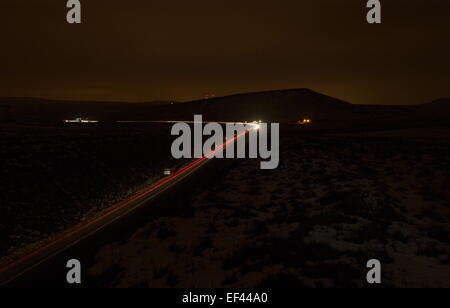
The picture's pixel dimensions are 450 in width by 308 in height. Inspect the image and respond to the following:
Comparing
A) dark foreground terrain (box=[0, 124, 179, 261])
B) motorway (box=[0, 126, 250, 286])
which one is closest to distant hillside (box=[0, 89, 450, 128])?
dark foreground terrain (box=[0, 124, 179, 261])

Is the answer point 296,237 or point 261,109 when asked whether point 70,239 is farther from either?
point 261,109

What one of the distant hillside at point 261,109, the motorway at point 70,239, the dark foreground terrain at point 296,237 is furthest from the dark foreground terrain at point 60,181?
the distant hillside at point 261,109

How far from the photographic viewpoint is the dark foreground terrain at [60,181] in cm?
1434

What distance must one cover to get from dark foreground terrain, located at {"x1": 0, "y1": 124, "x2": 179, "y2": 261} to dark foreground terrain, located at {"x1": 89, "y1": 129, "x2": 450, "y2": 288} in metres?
4.97

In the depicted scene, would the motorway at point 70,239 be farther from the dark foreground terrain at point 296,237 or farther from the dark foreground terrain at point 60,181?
the dark foreground terrain at point 60,181

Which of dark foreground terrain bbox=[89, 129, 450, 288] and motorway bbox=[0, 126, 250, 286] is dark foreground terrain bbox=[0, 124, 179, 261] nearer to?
motorway bbox=[0, 126, 250, 286]

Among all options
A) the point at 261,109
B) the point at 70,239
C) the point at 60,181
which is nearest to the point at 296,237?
the point at 70,239

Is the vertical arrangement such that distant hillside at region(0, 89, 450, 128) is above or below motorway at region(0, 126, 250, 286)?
above

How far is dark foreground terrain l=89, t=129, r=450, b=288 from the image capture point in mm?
8078

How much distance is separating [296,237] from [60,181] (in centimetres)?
1455

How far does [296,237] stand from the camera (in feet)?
33.9
